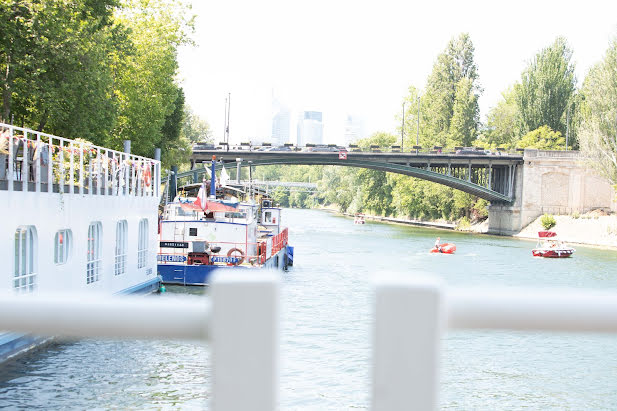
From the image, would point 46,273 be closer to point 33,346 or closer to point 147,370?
point 33,346

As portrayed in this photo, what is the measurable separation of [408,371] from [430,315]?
100 mm

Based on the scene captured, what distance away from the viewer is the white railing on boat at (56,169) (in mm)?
12938

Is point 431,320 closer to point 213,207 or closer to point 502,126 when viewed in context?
point 213,207

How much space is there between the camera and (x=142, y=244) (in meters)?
20.7

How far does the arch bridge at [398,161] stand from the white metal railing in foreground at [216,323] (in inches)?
2043

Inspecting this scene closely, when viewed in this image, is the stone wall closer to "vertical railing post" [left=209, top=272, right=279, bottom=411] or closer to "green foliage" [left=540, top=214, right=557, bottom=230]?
"green foliage" [left=540, top=214, right=557, bottom=230]

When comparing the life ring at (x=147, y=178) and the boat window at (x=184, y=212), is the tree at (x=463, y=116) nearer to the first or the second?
the boat window at (x=184, y=212)

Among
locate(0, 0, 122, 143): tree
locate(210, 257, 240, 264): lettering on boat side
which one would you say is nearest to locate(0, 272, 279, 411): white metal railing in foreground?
locate(0, 0, 122, 143): tree

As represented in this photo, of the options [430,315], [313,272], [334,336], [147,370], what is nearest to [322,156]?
[313,272]

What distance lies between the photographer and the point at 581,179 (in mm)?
60531

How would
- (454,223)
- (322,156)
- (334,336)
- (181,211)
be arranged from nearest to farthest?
(334,336) < (181,211) < (322,156) < (454,223)

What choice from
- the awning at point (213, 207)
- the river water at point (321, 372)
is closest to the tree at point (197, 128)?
the awning at point (213, 207)

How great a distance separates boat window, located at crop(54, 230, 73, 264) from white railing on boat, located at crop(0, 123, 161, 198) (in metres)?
0.83

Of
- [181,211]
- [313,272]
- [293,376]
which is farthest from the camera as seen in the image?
[313,272]
